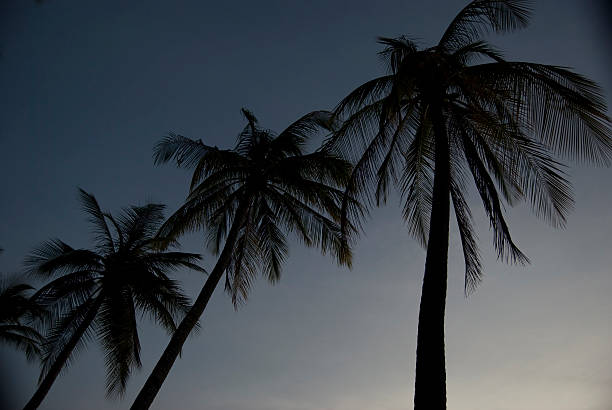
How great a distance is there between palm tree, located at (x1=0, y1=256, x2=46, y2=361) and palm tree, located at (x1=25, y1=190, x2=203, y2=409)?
2216 mm

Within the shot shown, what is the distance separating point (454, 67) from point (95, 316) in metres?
13.8

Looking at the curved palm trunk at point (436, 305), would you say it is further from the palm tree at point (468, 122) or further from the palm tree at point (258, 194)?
the palm tree at point (258, 194)

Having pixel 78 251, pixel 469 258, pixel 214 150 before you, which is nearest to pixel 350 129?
pixel 469 258

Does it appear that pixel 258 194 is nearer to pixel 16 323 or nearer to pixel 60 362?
pixel 60 362

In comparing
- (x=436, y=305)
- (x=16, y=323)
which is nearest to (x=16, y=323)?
(x=16, y=323)

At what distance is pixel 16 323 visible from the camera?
2203 centimetres

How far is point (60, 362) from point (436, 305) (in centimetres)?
1273

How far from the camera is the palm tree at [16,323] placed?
18125mm

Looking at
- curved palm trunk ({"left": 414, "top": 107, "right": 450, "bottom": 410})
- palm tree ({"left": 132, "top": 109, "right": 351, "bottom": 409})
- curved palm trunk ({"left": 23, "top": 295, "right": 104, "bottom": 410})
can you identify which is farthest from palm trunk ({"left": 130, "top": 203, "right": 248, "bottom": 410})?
curved palm trunk ({"left": 414, "top": 107, "right": 450, "bottom": 410})

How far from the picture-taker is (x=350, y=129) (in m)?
10.3

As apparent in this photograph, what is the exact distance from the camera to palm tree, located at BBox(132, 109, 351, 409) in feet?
42.9

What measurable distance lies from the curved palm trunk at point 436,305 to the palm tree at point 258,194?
4.64 m

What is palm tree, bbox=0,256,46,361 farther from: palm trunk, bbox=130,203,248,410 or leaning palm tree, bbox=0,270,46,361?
palm trunk, bbox=130,203,248,410

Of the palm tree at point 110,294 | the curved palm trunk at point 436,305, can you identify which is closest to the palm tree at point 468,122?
the curved palm trunk at point 436,305
